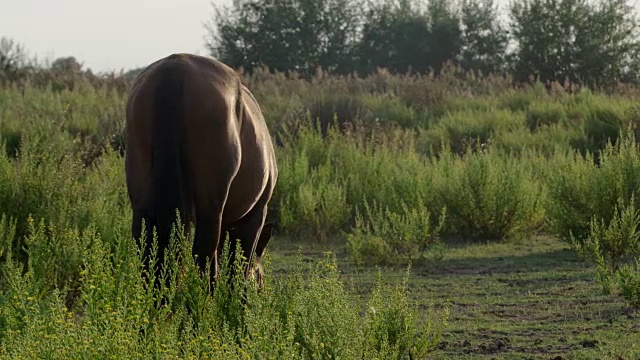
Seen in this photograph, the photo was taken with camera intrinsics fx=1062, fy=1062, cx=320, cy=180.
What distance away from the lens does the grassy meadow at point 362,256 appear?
4.36 meters

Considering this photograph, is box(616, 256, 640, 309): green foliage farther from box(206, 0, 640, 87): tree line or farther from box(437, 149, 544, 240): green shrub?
box(206, 0, 640, 87): tree line

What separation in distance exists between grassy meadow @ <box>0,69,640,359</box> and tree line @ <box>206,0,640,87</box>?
11.7m

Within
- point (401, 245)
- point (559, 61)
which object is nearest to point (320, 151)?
point (401, 245)

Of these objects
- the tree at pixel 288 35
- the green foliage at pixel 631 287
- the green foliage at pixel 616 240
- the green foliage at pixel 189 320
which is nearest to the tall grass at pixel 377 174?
the green foliage at pixel 189 320

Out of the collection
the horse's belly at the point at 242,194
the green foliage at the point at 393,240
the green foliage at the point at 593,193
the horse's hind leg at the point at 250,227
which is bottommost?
the green foliage at the point at 393,240

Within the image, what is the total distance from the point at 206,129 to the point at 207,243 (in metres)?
0.58

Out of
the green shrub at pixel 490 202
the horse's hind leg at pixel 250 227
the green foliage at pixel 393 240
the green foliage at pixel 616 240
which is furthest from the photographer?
the green shrub at pixel 490 202

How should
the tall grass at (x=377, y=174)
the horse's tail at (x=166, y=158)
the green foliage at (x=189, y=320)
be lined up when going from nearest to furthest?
the green foliage at (x=189, y=320) → the horse's tail at (x=166, y=158) → the tall grass at (x=377, y=174)

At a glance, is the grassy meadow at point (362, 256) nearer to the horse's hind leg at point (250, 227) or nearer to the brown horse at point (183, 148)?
the brown horse at point (183, 148)

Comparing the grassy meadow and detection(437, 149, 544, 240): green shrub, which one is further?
detection(437, 149, 544, 240): green shrub

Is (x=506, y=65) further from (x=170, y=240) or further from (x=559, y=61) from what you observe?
(x=170, y=240)

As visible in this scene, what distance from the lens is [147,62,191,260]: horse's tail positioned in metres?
5.08

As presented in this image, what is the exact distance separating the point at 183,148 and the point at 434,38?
32653mm

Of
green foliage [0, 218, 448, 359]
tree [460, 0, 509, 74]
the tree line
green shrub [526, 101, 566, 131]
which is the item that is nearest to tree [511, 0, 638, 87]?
the tree line
